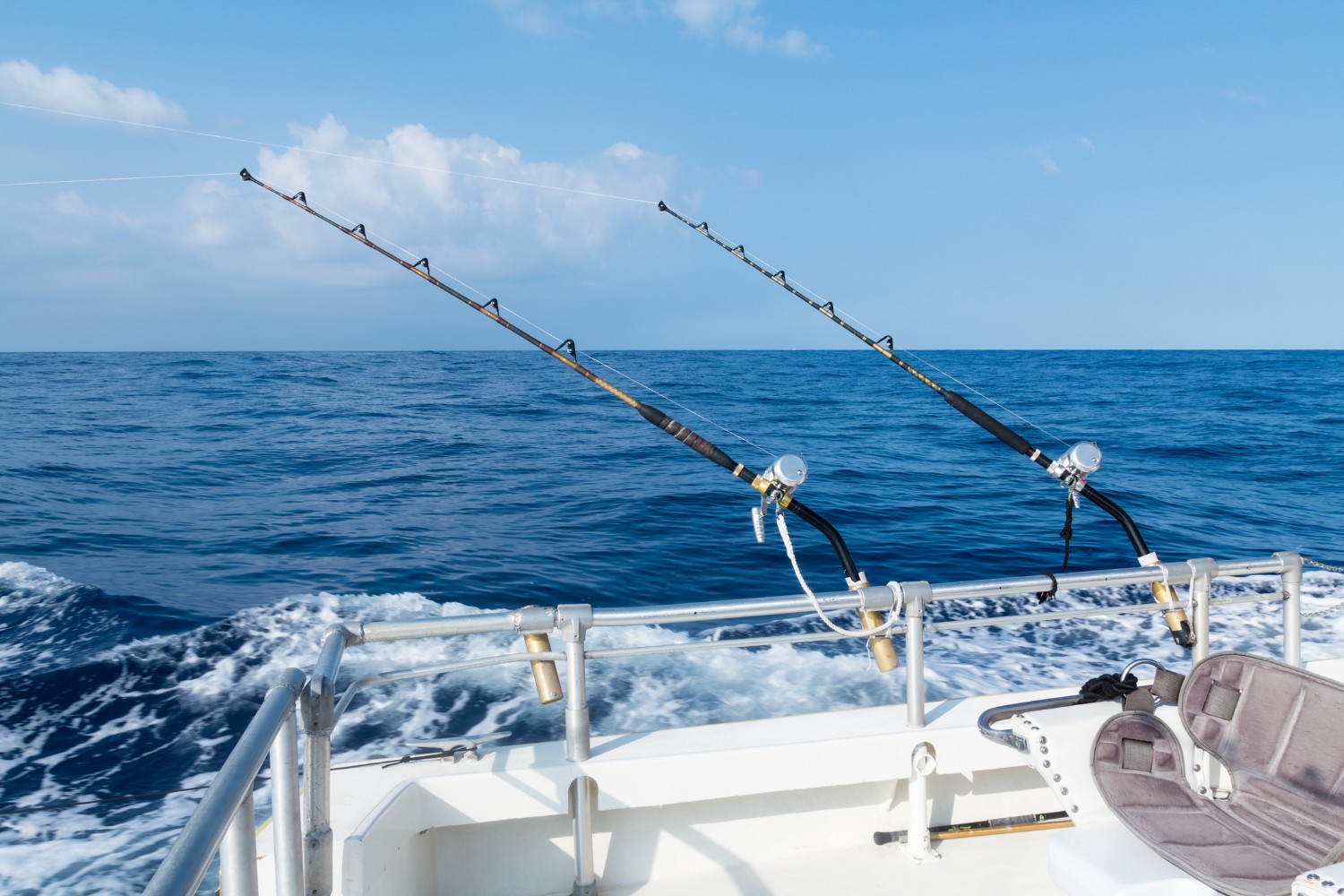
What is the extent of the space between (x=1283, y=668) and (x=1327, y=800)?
0.30 meters

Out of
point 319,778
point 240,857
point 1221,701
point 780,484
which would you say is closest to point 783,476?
point 780,484

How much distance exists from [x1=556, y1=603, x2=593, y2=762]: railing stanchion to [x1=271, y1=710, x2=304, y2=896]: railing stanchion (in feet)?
2.88

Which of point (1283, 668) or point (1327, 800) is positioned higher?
point (1283, 668)

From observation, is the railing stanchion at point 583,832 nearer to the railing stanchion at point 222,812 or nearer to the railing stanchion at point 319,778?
the railing stanchion at point 319,778

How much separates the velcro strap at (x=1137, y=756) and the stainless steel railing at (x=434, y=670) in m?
0.40

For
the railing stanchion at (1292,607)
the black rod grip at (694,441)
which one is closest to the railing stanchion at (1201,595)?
the railing stanchion at (1292,607)

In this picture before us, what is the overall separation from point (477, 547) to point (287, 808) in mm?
7535

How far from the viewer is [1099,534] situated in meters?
9.62

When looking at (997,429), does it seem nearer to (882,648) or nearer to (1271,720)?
(882,648)

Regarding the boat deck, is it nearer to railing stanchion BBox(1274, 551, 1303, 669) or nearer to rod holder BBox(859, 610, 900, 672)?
rod holder BBox(859, 610, 900, 672)

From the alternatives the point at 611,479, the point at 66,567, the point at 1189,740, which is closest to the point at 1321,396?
the point at 611,479

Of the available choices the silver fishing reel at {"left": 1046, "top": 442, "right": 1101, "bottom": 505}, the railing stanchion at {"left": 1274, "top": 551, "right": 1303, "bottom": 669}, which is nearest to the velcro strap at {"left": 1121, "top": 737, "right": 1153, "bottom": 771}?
the railing stanchion at {"left": 1274, "top": 551, "right": 1303, "bottom": 669}

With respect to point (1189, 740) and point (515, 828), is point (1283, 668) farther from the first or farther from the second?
point (515, 828)

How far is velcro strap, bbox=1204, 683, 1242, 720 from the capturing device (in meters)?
2.15
